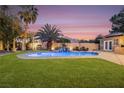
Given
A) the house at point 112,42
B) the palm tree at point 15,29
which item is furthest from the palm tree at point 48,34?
the house at point 112,42

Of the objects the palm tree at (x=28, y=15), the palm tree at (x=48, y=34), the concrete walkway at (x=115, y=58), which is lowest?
the concrete walkway at (x=115, y=58)

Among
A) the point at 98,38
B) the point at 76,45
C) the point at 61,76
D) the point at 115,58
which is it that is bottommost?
the point at 61,76

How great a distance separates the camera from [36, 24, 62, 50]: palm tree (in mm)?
19141

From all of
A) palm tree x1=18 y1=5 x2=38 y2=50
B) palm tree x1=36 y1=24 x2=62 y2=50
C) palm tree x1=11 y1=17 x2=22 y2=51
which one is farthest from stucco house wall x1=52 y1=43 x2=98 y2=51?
palm tree x1=11 y1=17 x2=22 y2=51

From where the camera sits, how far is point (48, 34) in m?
21.9

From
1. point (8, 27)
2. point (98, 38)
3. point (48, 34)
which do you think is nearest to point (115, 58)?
point (98, 38)

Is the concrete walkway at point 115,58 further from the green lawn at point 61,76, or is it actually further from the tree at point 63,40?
the tree at point 63,40

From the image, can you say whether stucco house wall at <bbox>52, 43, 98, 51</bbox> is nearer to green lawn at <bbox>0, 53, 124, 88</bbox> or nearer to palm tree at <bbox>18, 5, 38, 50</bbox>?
palm tree at <bbox>18, 5, 38, 50</bbox>

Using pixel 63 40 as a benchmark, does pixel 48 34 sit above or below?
above

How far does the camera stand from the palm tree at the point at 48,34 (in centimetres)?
1914

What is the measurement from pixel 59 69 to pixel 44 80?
93.3 inches

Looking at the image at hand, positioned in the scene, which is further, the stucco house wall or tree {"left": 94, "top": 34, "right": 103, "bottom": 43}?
the stucco house wall

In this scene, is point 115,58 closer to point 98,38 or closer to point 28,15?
point 98,38
